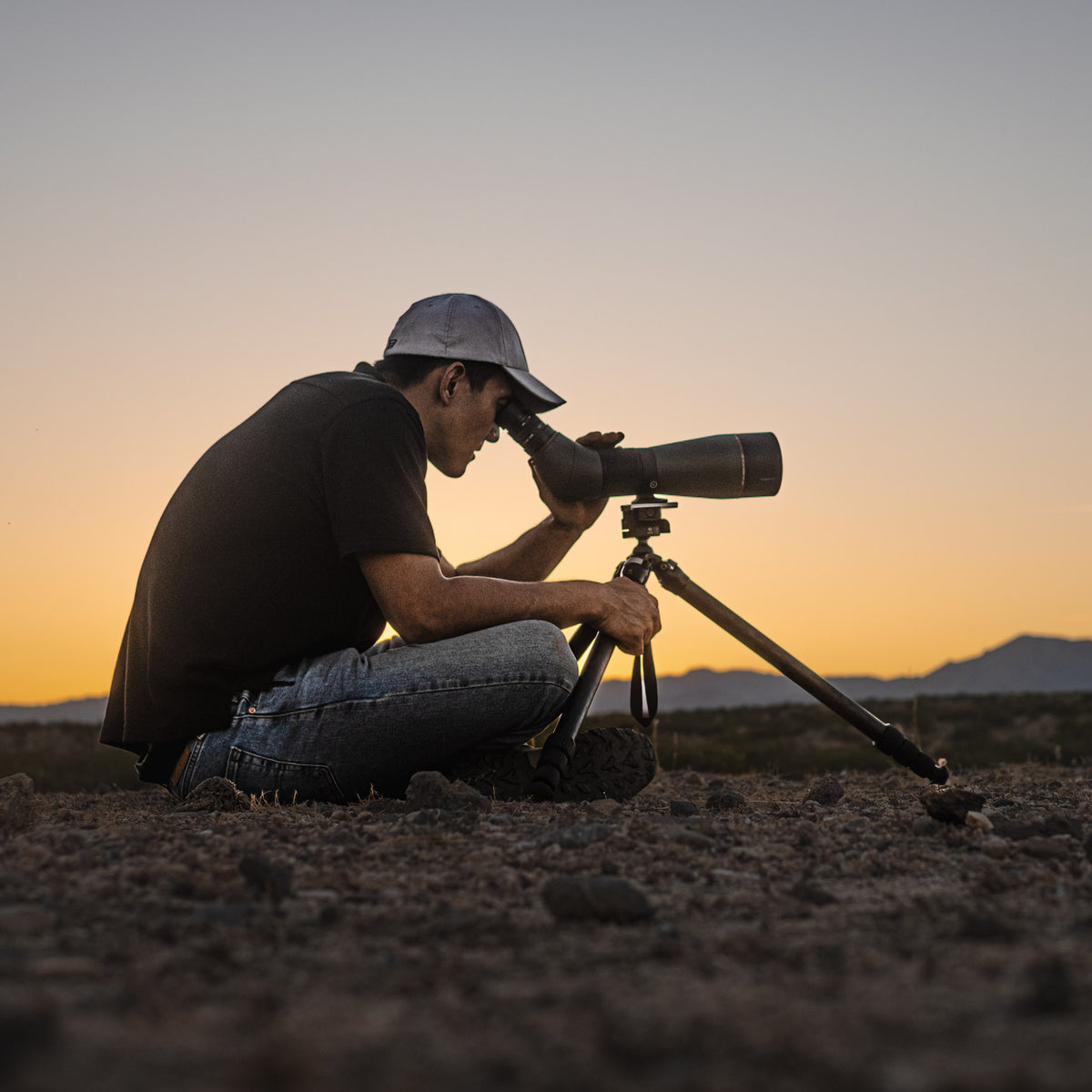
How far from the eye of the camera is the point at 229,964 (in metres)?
1.74

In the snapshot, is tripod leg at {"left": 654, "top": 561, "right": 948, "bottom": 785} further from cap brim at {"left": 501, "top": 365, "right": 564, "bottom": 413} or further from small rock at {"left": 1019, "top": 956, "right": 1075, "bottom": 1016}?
small rock at {"left": 1019, "top": 956, "right": 1075, "bottom": 1016}

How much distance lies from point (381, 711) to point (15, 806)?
1.25 metres

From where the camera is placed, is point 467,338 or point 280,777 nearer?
point 280,777

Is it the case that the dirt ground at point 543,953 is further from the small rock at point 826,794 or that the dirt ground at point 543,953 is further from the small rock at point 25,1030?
the small rock at point 826,794

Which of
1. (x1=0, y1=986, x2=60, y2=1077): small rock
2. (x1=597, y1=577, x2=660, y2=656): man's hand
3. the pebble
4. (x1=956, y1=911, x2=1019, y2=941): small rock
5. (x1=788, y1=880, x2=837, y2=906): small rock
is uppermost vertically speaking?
(x1=597, y1=577, x2=660, y2=656): man's hand

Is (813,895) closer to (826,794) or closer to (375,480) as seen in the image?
(375,480)

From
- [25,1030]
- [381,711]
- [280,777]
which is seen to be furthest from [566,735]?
[25,1030]

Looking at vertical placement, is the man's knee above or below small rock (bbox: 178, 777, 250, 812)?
above

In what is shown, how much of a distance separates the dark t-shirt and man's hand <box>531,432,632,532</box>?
0.97 meters

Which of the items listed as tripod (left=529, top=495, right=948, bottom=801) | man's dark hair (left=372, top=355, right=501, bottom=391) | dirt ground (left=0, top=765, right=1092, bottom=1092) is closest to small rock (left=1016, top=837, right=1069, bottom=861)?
dirt ground (left=0, top=765, right=1092, bottom=1092)

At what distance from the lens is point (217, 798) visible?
12.3 ft

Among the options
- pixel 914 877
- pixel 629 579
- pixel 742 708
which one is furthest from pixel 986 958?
pixel 742 708

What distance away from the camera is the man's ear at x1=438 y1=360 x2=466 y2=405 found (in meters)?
4.34

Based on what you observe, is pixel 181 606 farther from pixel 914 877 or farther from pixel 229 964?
pixel 914 877
